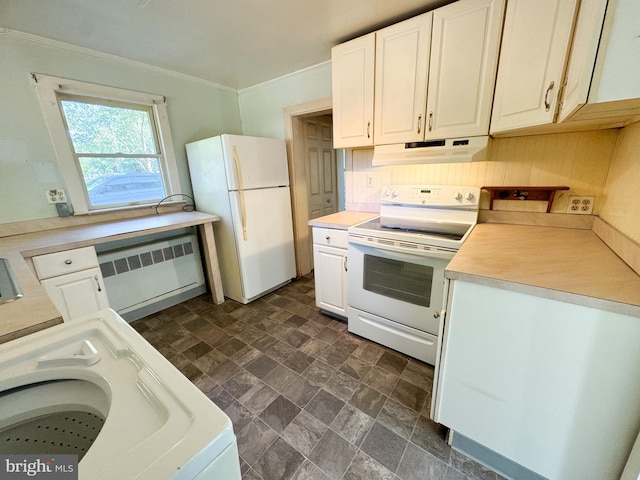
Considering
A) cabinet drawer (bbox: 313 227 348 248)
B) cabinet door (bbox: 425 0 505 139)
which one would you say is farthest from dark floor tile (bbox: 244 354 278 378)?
cabinet door (bbox: 425 0 505 139)

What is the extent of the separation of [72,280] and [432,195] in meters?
2.58

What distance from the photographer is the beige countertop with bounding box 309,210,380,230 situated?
201 cm

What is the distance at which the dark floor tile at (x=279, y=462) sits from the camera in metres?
1.18

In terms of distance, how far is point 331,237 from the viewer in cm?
209

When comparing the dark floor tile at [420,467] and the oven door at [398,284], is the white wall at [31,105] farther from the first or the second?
the dark floor tile at [420,467]

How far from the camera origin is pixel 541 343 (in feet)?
3.08

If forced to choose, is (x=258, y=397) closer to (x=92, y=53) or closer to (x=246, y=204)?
(x=246, y=204)

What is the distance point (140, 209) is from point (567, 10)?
321 centimetres

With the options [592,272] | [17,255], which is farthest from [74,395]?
[592,272]

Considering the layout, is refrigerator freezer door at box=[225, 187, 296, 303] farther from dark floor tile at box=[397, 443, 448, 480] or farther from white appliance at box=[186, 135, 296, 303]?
dark floor tile at box=[397, 443, 448, 480]

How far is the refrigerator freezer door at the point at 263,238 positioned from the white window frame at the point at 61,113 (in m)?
1.05

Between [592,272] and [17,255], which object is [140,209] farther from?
[592,272]

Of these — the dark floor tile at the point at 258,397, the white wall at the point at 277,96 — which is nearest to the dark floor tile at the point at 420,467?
the dark floor tile at the point at 258,397

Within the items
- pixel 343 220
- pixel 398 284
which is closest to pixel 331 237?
pixel 343 220
